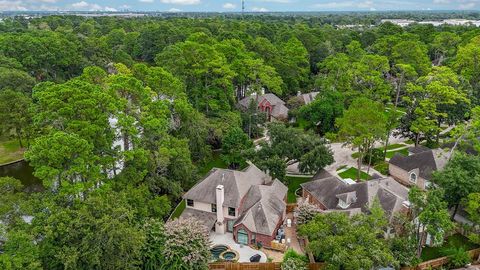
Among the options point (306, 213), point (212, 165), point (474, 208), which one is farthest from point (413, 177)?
point (212, 165)

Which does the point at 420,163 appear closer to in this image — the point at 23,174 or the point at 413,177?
the point at 413,177

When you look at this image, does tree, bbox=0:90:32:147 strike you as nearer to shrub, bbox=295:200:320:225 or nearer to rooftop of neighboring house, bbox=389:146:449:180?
shrub, bbox=295:200:320:225

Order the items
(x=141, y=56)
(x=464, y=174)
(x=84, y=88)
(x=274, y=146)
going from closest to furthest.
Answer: (x=84, y=88), (x=464, y=174), (x=274, y=146), (x=141, y=56)

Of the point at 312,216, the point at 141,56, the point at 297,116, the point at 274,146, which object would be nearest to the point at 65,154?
the point at 312,216

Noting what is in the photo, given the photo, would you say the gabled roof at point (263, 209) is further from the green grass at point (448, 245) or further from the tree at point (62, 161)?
the tree at point (62, 161)

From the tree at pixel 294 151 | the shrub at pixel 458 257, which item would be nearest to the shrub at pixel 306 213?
the tree at pixel 294 151

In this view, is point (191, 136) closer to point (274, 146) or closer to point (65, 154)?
point (274, 146)
